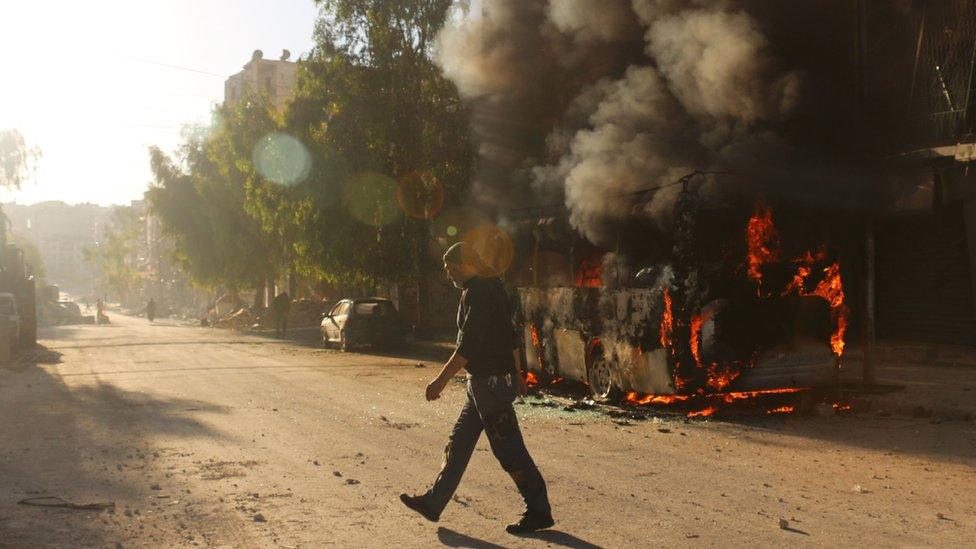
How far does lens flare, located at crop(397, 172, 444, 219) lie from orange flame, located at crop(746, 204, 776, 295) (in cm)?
1496

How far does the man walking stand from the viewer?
17.5ft

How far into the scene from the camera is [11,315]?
23.2 meters

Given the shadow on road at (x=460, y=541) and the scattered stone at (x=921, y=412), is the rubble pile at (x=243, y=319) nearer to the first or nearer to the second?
the scattered stone at (x=921, y=412)

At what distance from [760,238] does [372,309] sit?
15007 mm

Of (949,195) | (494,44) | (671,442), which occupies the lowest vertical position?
(671,442)

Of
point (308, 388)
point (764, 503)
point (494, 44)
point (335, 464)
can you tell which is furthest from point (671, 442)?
point (494, 44)

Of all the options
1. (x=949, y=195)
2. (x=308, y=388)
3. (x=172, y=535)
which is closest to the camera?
(x=172, y=535)

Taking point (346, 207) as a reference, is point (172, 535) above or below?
below

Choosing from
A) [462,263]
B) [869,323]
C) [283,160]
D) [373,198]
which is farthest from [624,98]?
[283,160]

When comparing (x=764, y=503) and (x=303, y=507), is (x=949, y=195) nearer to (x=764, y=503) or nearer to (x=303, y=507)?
(x=764, y=503)

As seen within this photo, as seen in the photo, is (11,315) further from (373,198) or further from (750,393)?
(750,393)

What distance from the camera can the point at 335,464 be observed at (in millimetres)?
7570

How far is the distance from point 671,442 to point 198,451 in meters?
4.30

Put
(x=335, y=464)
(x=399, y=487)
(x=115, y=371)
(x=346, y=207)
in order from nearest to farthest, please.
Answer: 1. (x=399, y=487)
2. (x=335, y=464)
3. (x=115, y=371)
4. (x=346, y=207)
